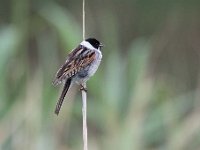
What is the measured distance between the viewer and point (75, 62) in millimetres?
4574

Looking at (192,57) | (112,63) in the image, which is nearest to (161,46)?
(192,57)

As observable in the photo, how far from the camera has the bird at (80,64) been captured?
4469 millimetres

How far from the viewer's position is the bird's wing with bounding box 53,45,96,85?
445 centimetres

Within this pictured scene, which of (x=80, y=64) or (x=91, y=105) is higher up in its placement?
(x=80, y=64)

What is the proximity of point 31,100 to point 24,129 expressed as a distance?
166 mm

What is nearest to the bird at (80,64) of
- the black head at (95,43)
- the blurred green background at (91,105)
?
the black head at (95,43)

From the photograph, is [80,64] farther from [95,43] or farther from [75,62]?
[95,43]

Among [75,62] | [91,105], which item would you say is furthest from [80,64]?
[91,105]

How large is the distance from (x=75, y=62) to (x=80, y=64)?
1.3 inches

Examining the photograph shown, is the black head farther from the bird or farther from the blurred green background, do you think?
the blurred green background

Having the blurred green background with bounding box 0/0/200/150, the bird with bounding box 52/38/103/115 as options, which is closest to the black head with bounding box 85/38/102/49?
the bird with bounding box 52/38/103/115

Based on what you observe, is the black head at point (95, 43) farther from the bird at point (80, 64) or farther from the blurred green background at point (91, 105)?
the blurred green background at point (91, 105)

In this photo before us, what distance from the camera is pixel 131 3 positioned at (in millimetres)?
8820

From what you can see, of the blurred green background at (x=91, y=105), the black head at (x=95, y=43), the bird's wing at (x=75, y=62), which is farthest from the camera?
the blurred green background at (x=91, y=105)
